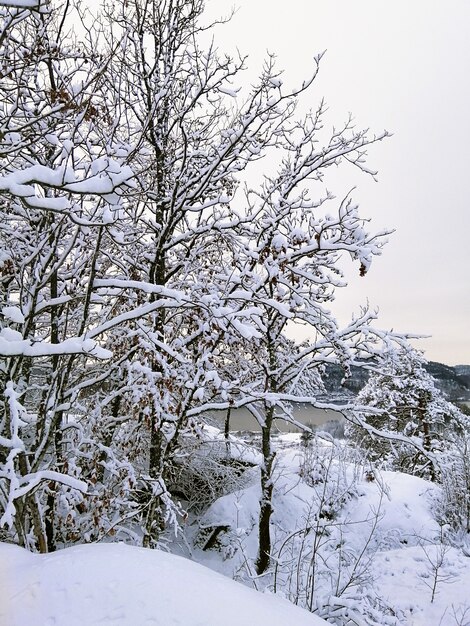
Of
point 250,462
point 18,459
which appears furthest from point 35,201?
point 250,462

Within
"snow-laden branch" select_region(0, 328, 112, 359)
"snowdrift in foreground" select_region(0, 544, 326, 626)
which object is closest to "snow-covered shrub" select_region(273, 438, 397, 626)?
"snowdrift in foreground" select_region(0, 544, 326, 626)

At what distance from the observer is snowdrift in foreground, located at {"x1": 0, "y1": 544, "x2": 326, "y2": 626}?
1627mm

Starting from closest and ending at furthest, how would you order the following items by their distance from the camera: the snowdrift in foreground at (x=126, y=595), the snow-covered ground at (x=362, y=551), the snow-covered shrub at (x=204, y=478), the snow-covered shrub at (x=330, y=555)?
the snowdrift in foreground at (x=126, y=595)
the snow-covered shrub at (x=330, y=555)
the snow-covered ground at (x=362, y=551)
the snow-covered shrub at (x=204, y=478)

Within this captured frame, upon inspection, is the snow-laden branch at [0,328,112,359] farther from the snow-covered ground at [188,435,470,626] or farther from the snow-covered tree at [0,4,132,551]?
the snow-covered ground at [188,435,470,626]

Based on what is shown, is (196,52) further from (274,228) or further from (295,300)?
(295,300)

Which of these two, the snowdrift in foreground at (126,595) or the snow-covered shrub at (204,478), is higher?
the snowdrift in foreground at (126,595)

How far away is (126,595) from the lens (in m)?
1.70

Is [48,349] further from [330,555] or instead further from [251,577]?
[330,555]

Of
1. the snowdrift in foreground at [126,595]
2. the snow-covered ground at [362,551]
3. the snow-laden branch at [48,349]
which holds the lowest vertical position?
the snow-covered ground at [362,551]

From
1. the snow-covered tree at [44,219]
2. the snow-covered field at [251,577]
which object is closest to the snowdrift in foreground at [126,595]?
the snow-covered field at [251,577]

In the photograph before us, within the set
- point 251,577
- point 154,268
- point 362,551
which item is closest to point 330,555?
point 362,551

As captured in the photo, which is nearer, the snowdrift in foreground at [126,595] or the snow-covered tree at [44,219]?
the snowdrift in foreground at [126,595]

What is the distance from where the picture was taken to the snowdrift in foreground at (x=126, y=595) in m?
1.63

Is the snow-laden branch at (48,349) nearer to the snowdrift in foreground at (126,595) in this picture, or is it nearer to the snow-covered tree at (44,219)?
the snow-covered tree at (44,219)
